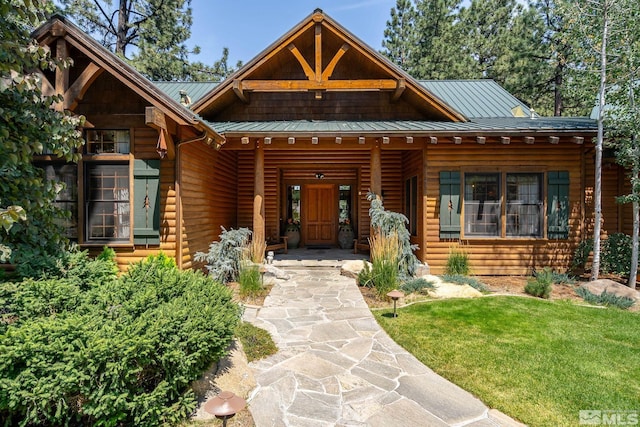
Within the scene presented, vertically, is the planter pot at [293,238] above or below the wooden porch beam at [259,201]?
below

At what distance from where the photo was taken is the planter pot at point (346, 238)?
10422 millimetres

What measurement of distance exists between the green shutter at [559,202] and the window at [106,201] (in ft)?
31.1

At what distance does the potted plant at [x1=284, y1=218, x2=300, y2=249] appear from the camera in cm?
1055

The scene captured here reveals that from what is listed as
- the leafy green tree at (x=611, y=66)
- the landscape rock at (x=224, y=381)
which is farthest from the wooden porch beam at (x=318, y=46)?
the landscape rock at (x=224, y=381)

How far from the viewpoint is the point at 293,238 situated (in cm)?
1059

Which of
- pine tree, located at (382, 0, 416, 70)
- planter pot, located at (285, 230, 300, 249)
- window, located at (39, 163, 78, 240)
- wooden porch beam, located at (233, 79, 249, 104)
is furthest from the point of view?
pine tree, located at (382, 0, 416, 70)

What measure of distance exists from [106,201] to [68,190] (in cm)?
77

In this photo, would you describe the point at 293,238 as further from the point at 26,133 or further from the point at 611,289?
the point at 611,289

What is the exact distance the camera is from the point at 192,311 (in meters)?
2.92

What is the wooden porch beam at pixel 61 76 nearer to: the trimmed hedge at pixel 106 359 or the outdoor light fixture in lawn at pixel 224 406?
the trimmed hedge at pixel 106 359

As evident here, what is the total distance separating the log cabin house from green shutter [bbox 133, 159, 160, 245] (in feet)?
0.09

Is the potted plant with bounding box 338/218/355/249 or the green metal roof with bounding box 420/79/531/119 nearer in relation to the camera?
the green metal roof with bounding box 420/79/531/119

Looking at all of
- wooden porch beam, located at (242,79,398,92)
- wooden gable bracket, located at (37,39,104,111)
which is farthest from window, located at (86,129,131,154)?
wooden porch beam, located at (242,79,398,92)

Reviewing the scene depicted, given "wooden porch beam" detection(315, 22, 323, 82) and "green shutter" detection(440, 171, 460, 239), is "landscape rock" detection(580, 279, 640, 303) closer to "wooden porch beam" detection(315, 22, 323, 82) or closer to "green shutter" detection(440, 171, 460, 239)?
"green shutter" detection(440, 171, 460, 239)
